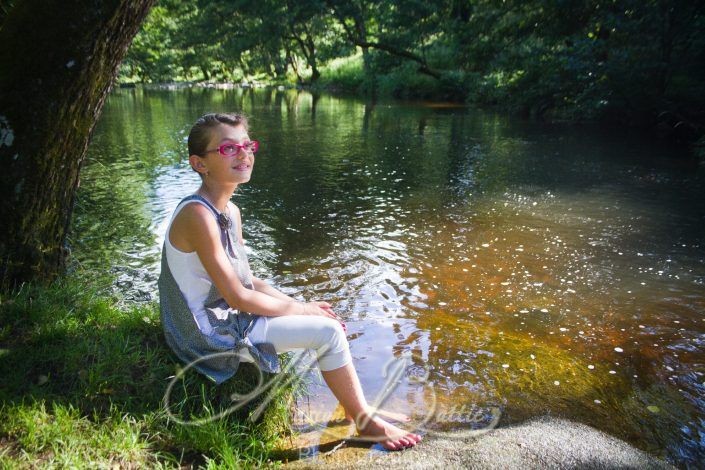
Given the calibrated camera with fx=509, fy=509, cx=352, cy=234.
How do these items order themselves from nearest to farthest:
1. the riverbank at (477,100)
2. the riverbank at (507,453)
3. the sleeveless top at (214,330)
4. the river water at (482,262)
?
the riverbank at (507,453)
the sleeveless top at (214,330)
the river water at (482,262)
the riverbank at (477,100)

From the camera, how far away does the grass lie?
7.04 feet

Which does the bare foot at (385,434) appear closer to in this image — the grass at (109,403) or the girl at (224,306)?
the girl at (224,306)

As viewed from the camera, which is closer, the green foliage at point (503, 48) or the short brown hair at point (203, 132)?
the short brown hair at point (203, 132)

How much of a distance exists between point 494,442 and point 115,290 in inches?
140

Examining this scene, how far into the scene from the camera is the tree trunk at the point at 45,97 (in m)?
2.95

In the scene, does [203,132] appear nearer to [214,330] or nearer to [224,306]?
[224,306]

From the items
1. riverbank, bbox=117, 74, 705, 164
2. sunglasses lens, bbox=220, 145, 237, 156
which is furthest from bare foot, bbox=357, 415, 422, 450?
riverbank, bbox=117, 74, 705, 164

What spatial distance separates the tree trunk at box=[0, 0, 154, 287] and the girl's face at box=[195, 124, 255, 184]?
113 centimetres

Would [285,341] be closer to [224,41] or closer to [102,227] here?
[102,227]

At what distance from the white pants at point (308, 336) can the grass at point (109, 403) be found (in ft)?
0.88

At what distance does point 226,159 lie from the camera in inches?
102

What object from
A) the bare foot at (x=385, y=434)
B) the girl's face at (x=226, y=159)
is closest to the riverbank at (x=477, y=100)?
the bare foot at (x=385, y=434)

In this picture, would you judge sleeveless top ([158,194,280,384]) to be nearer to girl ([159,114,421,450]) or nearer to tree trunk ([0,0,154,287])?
girl ([159,114,421,450])

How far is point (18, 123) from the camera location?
9.86ft
